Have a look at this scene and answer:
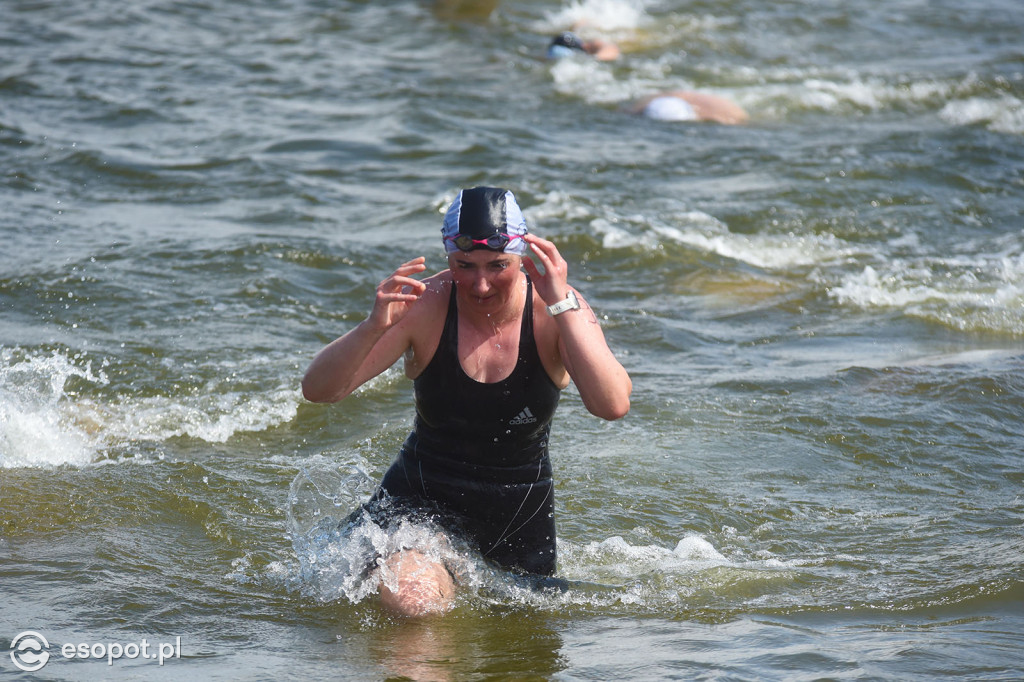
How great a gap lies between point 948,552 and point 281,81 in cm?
1420

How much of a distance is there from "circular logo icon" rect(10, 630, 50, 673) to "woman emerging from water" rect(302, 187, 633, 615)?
1.33m

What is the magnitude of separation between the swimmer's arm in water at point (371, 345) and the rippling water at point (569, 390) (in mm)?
758

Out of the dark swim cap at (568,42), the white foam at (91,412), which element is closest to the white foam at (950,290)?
the white foam at (91,412)

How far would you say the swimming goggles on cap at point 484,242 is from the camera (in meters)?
4.52

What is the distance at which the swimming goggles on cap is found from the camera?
452 cm

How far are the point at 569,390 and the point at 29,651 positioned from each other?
453 centimetres

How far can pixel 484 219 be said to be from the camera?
4504 mm

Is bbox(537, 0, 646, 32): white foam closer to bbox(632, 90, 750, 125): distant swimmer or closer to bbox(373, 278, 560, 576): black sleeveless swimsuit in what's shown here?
bbox(632, 90, 750, 125): distant swimmer

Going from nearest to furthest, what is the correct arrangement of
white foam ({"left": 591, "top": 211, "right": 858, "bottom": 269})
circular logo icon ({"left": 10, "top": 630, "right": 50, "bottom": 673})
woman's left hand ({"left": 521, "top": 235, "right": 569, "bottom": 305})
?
1. circular logo icon ({"left": 10, "top": 630, "right": 50, "bottom": 673})
2. woman's left hand ({"left": 521, "top": 235, "right": 569, "bottom": 305})
3. white foam ({"left": 591, "top": 211, "right": 858, "bottom": 269})

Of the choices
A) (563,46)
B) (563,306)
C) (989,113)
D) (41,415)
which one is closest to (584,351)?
(563,306)

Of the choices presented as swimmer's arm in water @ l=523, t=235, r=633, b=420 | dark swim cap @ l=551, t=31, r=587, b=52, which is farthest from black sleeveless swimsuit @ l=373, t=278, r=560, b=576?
dark swim cap @ l=551, t=31, r=587, b=52

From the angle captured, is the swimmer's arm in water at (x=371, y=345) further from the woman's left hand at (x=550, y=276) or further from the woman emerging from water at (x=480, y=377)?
the woman's left hand at (x=550, y=276)

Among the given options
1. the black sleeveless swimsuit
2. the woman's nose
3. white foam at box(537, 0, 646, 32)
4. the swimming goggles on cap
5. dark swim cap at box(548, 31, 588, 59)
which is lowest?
the black sleeveless swimsuit

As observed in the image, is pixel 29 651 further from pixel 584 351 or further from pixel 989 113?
pixel 989 113
